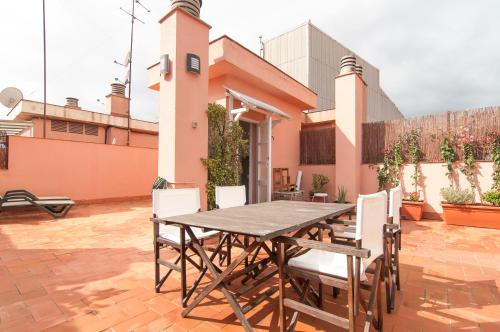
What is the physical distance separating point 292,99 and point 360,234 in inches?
302

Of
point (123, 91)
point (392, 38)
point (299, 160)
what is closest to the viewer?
point (392, 38)

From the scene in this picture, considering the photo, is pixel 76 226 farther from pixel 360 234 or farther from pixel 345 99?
pixel 345 99

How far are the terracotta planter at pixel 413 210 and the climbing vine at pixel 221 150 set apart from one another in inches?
177

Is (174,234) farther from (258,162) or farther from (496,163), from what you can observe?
(496,163)

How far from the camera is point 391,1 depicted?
613 cm

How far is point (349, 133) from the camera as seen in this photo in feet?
24.7

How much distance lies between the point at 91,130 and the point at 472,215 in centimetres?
1517

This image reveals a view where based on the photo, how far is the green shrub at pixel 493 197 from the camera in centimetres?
541

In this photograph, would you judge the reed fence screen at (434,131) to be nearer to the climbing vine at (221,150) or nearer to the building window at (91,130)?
the climbing vine at (221,150)

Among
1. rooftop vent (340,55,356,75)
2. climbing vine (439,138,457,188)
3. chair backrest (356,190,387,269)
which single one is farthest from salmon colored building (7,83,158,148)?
climbing vine (439,138,457,188)

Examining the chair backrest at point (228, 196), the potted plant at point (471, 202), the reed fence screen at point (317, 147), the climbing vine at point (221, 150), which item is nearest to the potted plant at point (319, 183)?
the reed fence screen at point (317, 147)

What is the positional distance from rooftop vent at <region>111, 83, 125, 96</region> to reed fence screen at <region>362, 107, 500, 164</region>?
43.5ft

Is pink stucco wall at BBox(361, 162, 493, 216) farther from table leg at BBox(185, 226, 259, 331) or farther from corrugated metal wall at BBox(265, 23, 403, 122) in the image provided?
corrugated metal wall at BBox(265, 23, 403, 122)

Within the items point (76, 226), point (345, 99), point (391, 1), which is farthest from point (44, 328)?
point (391, 1)
